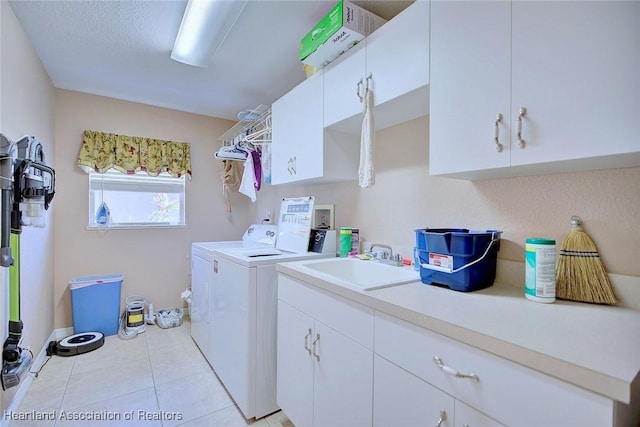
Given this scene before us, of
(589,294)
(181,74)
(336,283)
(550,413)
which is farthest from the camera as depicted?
(181,74)

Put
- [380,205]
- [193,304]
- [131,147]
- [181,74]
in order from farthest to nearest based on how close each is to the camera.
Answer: [131,147] < [193,304] < [181,74] < [380,205]

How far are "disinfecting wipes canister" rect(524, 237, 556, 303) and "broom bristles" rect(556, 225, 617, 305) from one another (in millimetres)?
97

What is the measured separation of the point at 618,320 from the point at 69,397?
2.94 metres

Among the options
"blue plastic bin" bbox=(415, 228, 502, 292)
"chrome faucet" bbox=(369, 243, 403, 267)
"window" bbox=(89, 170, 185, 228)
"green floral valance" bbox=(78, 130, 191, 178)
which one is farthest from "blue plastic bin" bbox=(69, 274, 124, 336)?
"blue plastic bin" bbox=(415, 228, 502, 292)

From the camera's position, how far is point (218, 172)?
370 centimetres

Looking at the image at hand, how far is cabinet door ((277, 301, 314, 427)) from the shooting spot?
143cm

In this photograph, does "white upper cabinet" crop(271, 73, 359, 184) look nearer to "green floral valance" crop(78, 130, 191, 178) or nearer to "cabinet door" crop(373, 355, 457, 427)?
→ "cabinet door" crop(373, 355, 457, 427)

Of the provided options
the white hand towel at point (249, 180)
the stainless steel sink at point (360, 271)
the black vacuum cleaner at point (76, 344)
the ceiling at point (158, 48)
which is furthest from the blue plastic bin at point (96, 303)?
the stainless steel sink at point (360, 271)

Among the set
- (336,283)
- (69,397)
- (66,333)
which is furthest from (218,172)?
(336,283)

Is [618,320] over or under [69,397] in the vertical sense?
over

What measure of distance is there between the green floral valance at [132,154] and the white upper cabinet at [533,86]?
3.04 meters

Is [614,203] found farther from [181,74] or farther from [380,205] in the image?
[181,74]

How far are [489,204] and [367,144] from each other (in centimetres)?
64

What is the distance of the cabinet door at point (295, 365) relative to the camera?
4.68 feet
